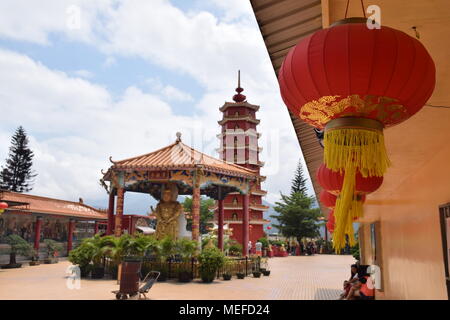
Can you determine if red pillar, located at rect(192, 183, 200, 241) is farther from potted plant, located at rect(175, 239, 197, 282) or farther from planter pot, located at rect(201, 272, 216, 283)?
planter pot, located at rect(201, 272, 216, 283)

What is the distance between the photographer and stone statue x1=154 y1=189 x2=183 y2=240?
14.5 metres

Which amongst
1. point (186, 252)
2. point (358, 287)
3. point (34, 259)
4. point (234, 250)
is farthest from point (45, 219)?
point (358, 287)

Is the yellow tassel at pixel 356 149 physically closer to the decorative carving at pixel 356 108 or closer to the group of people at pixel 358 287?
the decorative carving at pixel 356 108

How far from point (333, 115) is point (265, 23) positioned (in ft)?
4.43

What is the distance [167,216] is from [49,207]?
10032 millimetres

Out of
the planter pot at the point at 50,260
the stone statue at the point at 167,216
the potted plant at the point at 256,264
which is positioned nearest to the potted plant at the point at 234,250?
the potted plant at the point at 256,264

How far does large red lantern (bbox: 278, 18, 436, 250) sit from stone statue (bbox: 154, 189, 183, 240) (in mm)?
13071

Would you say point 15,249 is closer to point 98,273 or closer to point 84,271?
point 84,271

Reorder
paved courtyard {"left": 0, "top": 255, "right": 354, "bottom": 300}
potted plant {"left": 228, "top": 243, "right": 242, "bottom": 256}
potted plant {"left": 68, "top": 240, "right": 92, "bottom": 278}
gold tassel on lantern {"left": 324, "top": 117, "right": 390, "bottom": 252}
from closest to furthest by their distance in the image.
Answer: gold tassel on lantern {"left": 324, "top": 117, "right": 390, "bottom": 252}
paved courtyard {"left": 0, "top": 255, "right": 354, "bottom": 300}
potted plant {"left": 68, "top": 240, "right": 92, "bottom": 278}
potted plant {"left": 228, "top": 243, "right": 242, "bottom": 256}

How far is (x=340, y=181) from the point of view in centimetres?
303

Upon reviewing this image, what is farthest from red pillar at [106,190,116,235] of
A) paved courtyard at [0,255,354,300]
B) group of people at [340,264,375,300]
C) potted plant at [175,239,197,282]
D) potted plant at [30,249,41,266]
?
group of people at [340,264,375,300]

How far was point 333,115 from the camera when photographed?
175cm

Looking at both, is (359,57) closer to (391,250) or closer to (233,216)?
(391,250)

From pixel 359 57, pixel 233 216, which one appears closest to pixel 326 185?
pixel 359 57
